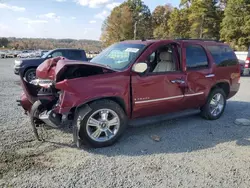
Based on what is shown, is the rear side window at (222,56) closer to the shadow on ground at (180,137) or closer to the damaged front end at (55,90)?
the shadow on ground at (180,137)

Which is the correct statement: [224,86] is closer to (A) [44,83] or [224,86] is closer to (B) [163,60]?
(B) [163,60]

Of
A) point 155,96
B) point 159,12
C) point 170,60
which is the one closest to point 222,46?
point 170,60

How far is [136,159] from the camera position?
148 inches

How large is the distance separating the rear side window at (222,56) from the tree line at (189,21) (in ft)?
9.44

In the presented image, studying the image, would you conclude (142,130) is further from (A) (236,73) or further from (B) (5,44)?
(B) (5,44)

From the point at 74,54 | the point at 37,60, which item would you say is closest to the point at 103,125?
the point at 37,60

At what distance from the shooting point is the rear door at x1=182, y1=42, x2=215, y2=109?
5146mm

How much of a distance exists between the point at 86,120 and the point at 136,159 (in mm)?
992

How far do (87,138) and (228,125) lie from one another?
3265 mm

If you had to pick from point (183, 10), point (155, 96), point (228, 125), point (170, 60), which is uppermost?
point (183, 10)

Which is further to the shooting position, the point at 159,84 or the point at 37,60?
the point at 37,60

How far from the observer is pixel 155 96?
4.64m

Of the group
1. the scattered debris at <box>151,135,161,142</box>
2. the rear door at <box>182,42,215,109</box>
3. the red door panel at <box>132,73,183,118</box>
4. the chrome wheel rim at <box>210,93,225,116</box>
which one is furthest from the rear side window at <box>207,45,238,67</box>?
the scattered debris at <box>151,135,161,142</box>

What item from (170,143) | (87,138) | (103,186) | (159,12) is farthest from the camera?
(159,12)
